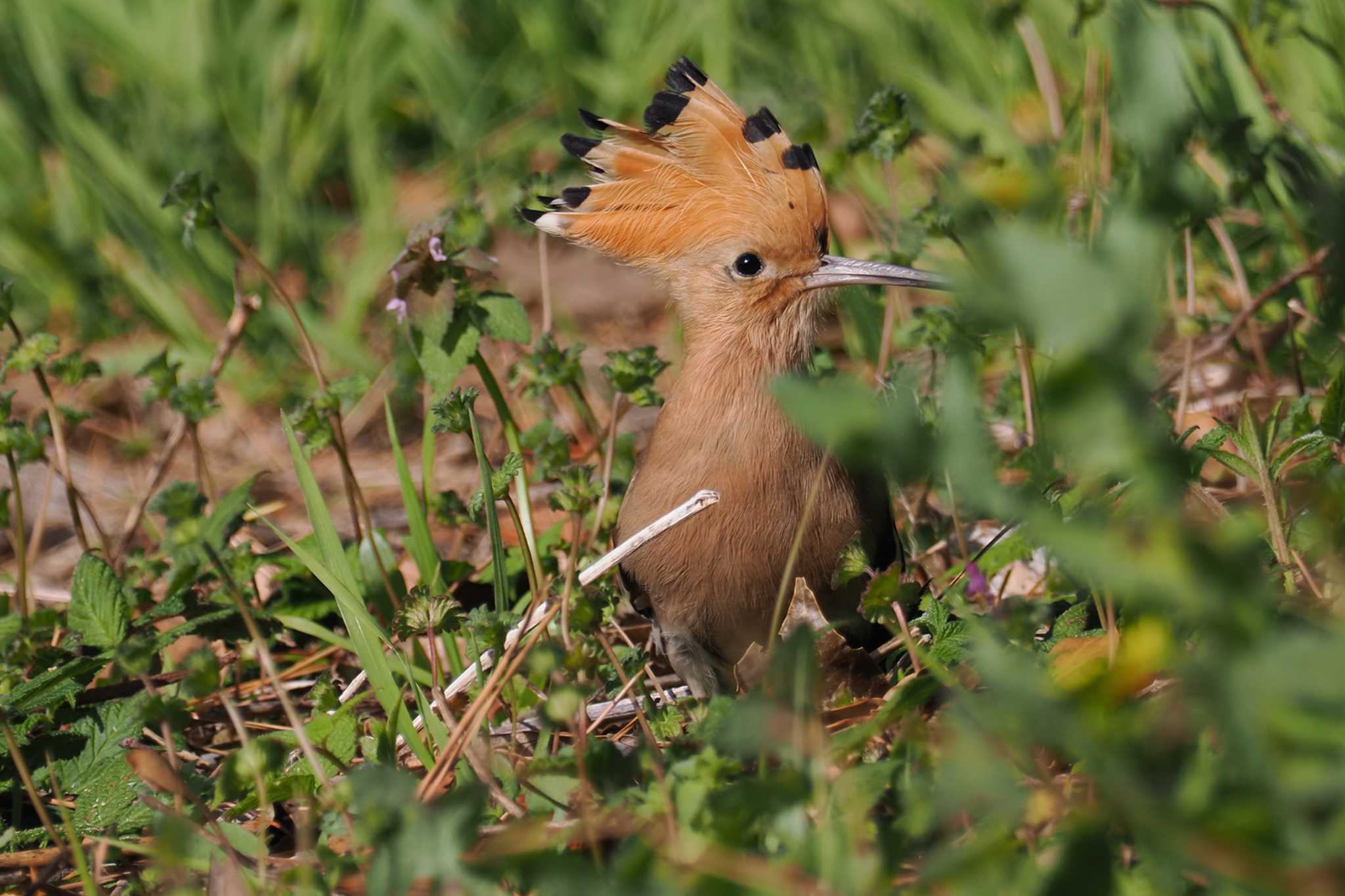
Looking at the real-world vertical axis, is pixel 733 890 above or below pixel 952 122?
above

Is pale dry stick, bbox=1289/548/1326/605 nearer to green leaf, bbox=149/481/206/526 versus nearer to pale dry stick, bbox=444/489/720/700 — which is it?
pale dry stick, bbox=444/489/720/700

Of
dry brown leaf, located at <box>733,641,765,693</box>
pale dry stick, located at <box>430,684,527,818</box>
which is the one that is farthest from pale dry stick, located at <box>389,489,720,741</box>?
dry brown leaf, located at <box>733,641,765,693</box>

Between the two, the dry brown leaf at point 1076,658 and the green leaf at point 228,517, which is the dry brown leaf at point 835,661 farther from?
the green leaf at point 228,517

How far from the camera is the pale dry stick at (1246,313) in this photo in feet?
7.24

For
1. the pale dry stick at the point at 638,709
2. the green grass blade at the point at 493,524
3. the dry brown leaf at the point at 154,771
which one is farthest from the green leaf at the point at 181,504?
the pale dry stick at the point at 638,709

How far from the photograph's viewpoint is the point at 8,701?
76.8 inches

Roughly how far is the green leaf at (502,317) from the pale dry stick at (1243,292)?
4.47ft

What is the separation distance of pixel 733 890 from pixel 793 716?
0.69ft

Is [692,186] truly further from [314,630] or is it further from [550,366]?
[314,630]

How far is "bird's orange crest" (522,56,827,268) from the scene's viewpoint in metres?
2.42

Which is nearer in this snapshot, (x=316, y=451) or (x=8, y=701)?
(x=8, y=701)

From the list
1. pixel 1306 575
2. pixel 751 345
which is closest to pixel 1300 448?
pixel 1306 575

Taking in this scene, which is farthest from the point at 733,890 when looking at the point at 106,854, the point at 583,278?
the point at 583,278

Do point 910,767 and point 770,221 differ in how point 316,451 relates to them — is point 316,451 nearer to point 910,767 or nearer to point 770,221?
point 770,221
